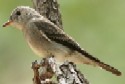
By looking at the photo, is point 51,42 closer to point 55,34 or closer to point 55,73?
point 55,34

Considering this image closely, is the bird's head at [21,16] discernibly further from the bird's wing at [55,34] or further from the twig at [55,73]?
the twig at [55,73]

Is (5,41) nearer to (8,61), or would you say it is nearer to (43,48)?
(8,61)

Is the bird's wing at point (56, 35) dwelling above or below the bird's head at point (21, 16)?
below

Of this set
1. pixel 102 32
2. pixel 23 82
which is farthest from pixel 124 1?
pixel 23 82

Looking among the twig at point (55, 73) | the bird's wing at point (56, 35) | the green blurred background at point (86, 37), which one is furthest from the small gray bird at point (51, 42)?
the green blurred background at point (86, 37)

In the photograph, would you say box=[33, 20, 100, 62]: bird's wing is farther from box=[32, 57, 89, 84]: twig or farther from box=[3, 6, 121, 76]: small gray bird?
box=[32, 57, 89, 84]: twig

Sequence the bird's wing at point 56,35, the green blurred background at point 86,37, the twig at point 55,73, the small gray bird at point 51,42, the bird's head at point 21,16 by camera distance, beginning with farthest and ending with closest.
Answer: the green blurred background at point 86,37, the bird's head at point 21,16, the bird's wing at point 56,35, the small gray bird at point 51,42, the twig at point 55,73
